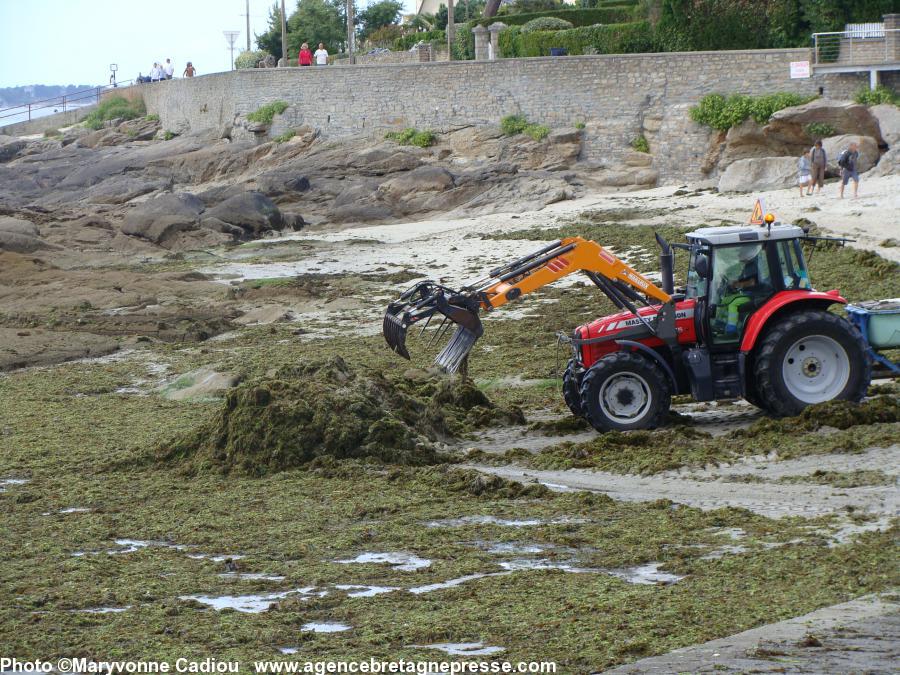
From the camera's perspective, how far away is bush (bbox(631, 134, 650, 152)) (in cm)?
3431

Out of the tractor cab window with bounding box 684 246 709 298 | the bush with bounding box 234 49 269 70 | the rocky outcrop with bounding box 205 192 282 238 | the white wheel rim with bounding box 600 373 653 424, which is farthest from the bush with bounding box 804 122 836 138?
the bush with bounding box 234 49 269 70

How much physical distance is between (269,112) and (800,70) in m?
20.3

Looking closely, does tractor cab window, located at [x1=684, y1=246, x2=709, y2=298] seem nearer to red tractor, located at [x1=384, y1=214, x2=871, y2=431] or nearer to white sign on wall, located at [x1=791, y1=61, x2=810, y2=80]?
red tractor, located at [x1=384, y1=214, x2=871, y2=431]

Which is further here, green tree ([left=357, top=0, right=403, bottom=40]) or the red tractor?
green tree ([left=357, top=0, right=403, bottom=40])

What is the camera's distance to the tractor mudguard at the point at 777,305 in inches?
466

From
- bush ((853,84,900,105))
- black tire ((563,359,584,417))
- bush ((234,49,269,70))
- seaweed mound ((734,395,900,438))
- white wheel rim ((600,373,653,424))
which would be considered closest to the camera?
seaweed mound ((734,395,900,438))

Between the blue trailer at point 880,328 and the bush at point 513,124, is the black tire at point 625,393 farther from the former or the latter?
the bush at point 513,124

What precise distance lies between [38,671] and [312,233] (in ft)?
86.9

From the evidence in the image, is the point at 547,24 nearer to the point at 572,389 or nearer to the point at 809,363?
the point at 572,389

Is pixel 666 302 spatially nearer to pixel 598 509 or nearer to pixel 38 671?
pixel 598 509

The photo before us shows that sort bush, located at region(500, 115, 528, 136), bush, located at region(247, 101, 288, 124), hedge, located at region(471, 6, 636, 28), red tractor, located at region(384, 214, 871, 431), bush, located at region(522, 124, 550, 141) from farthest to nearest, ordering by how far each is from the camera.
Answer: bush, located at region(247, 101, 288, 124)
hedge, located at region(471, 6, 636, 28)
bush, located at region(500, 115, 528, 136)
bush, located at region(522, 124, 550, 141)
red tractor, located at region(384, 214, 871, 431)

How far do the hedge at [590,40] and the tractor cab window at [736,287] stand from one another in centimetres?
2704

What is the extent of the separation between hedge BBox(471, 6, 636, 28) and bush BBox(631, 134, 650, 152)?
28.7 ft

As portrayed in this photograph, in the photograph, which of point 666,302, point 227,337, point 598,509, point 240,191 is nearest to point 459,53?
point 240,191
